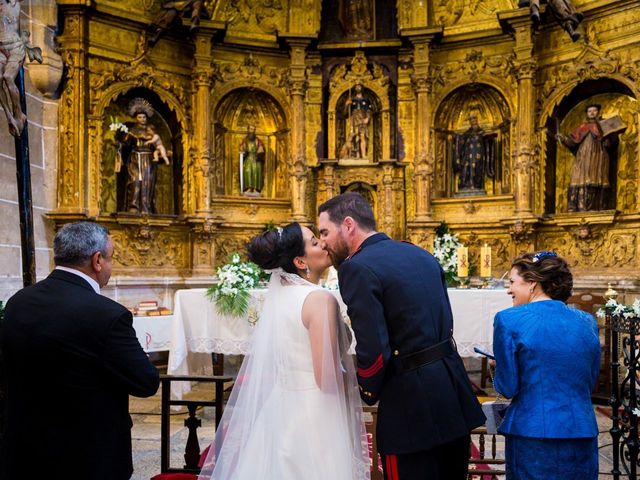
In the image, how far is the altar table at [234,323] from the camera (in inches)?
274

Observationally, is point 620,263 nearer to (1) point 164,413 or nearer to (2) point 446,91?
(2) point 446,91

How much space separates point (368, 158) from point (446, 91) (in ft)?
5.51

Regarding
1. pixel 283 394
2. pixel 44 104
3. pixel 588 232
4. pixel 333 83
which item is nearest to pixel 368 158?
→ pixel 333 83

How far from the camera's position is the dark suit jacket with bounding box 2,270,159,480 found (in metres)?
2.34

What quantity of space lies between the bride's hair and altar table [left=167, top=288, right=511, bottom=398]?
407 centimetres

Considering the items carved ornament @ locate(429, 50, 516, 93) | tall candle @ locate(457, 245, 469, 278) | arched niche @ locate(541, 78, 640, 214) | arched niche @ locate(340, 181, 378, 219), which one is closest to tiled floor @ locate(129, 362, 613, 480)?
tall candle @ locate(457, 245, 469, 278)

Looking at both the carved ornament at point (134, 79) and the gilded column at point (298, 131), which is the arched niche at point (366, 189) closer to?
the gilded column at point (298, 131)

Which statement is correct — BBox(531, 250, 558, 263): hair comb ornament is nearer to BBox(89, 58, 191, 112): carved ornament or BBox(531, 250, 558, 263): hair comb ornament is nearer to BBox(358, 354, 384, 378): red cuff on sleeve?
BBox(358, 354, 384, 378): red cuff on sleeve

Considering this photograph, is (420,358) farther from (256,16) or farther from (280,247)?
(256,16)

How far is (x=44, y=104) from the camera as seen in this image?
8.98 meters

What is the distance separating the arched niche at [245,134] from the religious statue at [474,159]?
296cm

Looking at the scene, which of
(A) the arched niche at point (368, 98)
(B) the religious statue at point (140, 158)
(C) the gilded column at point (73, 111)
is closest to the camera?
(C) the gilded column at point (73, 111)

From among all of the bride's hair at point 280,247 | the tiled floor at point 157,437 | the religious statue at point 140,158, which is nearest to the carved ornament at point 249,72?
the religious statue at point 140,158

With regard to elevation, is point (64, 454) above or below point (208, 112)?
below
